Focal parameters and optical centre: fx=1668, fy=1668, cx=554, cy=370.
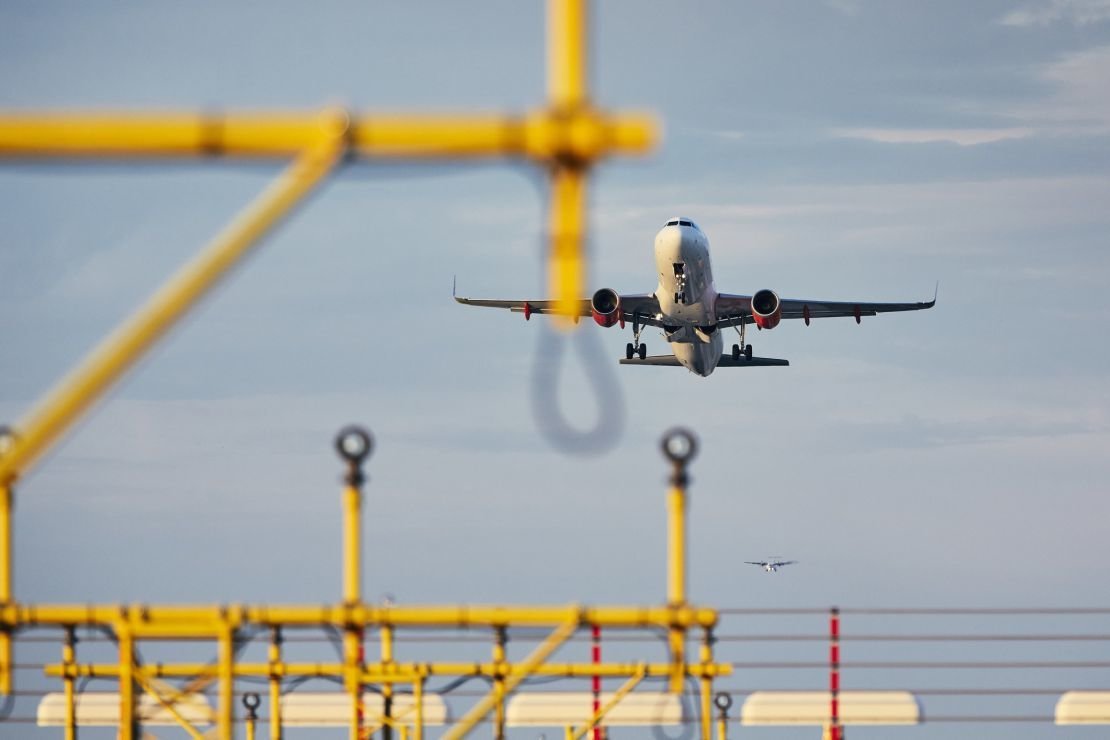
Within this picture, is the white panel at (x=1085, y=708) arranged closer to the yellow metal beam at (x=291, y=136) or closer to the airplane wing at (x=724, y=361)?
the yellow metal beam at (x=291, y=136)

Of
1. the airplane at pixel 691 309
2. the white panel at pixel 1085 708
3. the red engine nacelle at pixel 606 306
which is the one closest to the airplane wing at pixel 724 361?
the airplane at pixel 691 309

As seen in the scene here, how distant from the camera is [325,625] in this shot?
41.8 ft

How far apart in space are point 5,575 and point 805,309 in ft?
202

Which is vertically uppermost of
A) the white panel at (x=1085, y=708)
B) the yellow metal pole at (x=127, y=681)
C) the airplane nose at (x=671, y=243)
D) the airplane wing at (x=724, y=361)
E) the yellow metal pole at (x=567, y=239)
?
the airplane nose at (x=671, y=243)

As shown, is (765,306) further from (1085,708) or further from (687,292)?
(1085,708)

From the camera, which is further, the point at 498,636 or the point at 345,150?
the point at 498,636

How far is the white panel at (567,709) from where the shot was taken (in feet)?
50.6

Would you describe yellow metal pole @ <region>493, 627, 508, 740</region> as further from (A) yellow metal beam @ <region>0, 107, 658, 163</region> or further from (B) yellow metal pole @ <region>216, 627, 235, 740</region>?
(A) yellow metal beam @ <region>0, 107, 658, 163</region>

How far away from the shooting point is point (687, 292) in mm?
62500

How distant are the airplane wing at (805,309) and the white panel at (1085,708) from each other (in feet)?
168

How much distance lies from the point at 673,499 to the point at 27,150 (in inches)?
234

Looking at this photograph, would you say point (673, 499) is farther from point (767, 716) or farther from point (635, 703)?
point (767, 716)

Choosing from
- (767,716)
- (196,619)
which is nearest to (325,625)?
(196,619)

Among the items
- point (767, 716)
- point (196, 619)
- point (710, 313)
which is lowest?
point (767, 716)
